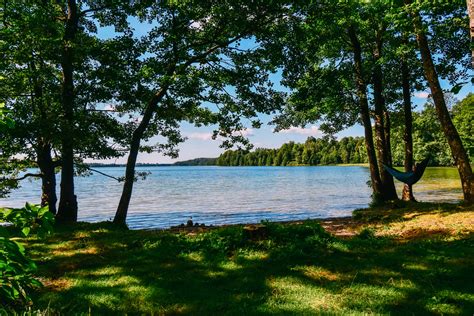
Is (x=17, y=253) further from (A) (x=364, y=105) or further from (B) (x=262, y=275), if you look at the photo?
(A) (x=364, y=105)

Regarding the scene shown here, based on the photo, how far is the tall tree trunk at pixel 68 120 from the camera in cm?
1421

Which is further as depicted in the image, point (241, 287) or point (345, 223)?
point (345, 223)

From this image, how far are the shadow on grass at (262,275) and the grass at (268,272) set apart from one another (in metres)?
0.02

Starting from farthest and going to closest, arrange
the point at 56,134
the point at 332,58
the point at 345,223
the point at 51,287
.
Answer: the point at 332,58 < the point at 345,223 < the point at 56,134 < the point at 51,287

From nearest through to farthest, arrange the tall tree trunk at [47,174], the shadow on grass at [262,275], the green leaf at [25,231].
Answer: the green leaf at [25,231], the shadow on grass at [262,275], the tall tree trunk at [47,174]

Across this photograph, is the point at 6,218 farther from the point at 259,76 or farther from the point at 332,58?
the point at 332,58

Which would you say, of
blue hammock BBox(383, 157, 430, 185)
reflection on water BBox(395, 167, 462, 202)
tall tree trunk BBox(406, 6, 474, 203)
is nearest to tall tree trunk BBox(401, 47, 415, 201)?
blue hammock BBox(383, 157, 430, 185)

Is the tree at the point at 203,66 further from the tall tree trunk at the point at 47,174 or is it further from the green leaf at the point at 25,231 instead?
the green leaf at the point at 25,231

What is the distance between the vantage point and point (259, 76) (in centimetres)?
1638

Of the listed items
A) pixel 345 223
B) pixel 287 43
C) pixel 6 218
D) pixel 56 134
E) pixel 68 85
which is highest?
pixel 287 43

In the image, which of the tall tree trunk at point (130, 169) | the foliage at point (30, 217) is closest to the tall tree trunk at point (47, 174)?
the tall tree trunk at point (130, 169)

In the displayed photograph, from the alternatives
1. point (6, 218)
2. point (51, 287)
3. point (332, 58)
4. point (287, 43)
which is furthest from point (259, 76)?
point (6, 218)

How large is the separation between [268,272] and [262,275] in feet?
0.70

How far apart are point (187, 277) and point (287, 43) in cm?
1126
